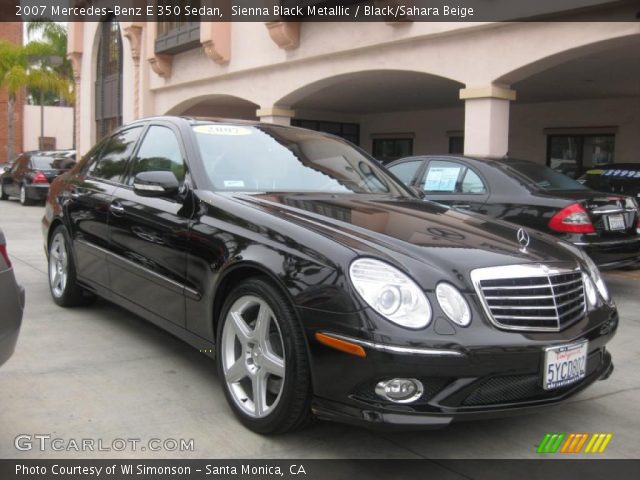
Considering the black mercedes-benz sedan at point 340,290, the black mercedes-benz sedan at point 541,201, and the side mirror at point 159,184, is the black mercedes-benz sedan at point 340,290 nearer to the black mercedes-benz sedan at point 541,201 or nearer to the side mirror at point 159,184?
the side mirror at point 159,184

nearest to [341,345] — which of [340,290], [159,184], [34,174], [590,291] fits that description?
[340,290]

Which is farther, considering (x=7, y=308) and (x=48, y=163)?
(x=48, y=163)

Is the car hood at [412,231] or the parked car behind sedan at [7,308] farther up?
the car hood at [412,231]

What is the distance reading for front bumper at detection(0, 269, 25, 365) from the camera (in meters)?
2.94

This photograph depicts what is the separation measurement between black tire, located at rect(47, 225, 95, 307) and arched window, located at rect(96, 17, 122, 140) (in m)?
18.4

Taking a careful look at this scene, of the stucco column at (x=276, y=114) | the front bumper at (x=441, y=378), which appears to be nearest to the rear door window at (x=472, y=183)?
the front bumper at (x=441, y=378)

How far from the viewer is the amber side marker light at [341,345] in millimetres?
2771

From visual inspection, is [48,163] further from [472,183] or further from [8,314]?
[8,314]

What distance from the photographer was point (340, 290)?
9.43 feet

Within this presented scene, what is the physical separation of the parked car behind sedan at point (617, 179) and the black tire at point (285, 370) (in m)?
7.50

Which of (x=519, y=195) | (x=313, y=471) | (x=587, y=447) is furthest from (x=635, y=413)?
(x=519, y=195)

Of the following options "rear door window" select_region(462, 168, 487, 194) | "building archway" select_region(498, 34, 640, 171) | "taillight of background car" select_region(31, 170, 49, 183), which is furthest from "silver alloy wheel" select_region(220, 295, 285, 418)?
"taillight of background car" select_region(31, 170, 49, 183)

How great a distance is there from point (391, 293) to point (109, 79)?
2361 centimetres

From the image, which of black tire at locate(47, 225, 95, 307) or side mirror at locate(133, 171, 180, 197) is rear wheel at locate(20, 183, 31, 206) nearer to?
black tire at locate(47, 225, 95, 307)
